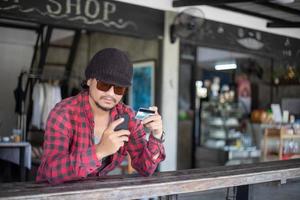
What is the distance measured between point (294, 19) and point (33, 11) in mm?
4983

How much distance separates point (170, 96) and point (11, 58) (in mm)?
4277

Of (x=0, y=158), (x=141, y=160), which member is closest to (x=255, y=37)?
(x=0, y=158)

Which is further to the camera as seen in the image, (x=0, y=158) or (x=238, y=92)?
(x=238, y=92)

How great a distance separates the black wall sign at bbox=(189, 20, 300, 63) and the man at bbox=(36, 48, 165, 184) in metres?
4.56

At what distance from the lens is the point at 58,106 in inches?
76.8

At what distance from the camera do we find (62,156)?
180 centimetres

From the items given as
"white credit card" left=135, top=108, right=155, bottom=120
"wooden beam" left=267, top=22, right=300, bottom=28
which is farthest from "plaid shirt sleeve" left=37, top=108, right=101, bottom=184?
"wooden beam" left=267, top=22, right=300, bottom=28

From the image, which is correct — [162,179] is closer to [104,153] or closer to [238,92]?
[104,153]

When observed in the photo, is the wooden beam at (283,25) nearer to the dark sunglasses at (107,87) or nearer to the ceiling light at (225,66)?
the ceiling light at (225,66)

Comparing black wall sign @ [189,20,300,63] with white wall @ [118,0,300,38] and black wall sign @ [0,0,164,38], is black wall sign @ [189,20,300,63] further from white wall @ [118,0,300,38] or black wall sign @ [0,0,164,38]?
black wall sign @ [0,0,164,38]

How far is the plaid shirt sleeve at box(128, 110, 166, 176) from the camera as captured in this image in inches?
84.7

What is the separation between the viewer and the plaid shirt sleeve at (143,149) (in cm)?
215

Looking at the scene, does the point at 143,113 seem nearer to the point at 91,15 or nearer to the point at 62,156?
the point at 62,156

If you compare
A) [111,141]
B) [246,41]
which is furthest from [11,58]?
[111,141]
